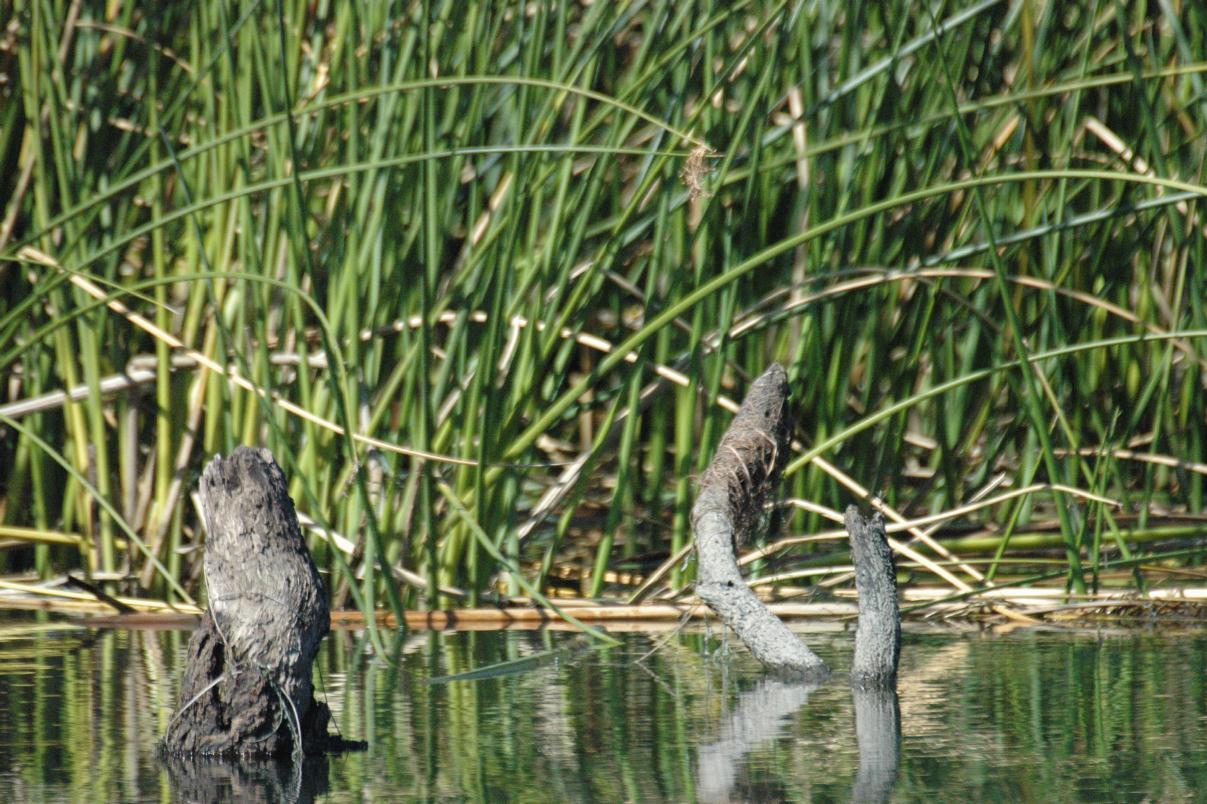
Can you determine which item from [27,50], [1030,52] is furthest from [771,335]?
[27,50]

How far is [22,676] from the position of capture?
1.86 metres

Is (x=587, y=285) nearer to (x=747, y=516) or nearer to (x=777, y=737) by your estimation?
(x=747, y=516)

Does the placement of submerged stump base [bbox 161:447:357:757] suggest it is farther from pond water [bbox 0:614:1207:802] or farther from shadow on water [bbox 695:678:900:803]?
shadow on water [bbox 695:678:900:803]

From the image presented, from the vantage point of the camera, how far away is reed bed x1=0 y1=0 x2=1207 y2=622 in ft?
7.41

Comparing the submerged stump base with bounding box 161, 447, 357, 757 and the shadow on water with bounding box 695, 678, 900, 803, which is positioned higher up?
the submerged stump base with bounding box 161, 447, 357, 757

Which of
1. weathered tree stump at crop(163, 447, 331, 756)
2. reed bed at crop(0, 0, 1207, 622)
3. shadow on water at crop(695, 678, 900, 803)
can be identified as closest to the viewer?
shadow on water at crop(695, 678, 900, 803)

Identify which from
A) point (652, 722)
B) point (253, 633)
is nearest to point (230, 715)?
point (253, 633)

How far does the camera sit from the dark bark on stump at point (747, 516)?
182cm

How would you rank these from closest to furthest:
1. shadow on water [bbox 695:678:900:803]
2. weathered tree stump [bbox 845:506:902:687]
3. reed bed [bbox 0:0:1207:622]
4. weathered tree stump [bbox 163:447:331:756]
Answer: shadow on water [bbox 695:678:900:803] → weathered tree stump [bbox 163:447:331:756] → weathered tree stump [bbox 845:506:902:687] → reed bed [bbox 0:0:1207:622]

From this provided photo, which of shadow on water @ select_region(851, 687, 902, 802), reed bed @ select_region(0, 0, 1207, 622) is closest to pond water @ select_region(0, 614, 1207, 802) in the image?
shadow on water @ select_region(851, 687, 902, 802)

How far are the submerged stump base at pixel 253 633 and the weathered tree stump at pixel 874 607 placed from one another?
58 cm

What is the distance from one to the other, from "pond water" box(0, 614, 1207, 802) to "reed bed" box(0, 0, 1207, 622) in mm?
203

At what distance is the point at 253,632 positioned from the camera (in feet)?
4.74

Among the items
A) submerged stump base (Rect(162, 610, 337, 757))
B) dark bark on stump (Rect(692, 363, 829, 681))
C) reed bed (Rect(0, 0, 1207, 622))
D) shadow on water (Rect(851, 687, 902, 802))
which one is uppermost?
reed bed (Rect(0, 0, 1207, 622))
